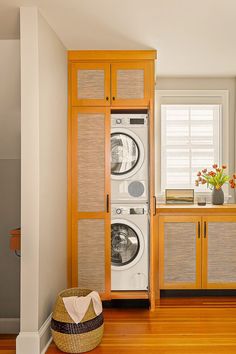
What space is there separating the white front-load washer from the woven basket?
0.88 meters

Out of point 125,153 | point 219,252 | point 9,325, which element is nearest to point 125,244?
point 125,153

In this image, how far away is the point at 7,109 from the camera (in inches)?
138

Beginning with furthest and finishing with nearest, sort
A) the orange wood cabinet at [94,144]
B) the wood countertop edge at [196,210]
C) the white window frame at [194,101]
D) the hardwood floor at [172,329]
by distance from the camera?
the white window frame at [194,101] → the wood countertop edge at [196,210] → the orange wood cabinet at [94,144] → the hardwood floor at [172,329]

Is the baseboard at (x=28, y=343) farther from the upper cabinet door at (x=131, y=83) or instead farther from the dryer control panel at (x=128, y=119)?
the upper cabinet door at (x=131, y=83)

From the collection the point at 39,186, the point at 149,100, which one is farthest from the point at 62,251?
the point at 149,100

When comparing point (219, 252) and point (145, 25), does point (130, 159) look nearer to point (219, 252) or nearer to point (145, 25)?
point (145, 25)

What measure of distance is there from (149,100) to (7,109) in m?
1.36

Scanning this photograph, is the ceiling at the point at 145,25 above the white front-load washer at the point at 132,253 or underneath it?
above

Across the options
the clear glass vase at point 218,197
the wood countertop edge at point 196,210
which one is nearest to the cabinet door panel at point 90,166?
the wood countertop edge at point 196,210

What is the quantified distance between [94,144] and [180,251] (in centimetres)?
145

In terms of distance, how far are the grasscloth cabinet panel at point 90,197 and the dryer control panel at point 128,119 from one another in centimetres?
8

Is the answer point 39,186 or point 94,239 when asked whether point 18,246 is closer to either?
point 39,186

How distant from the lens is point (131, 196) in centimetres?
369

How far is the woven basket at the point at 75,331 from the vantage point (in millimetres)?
2723
